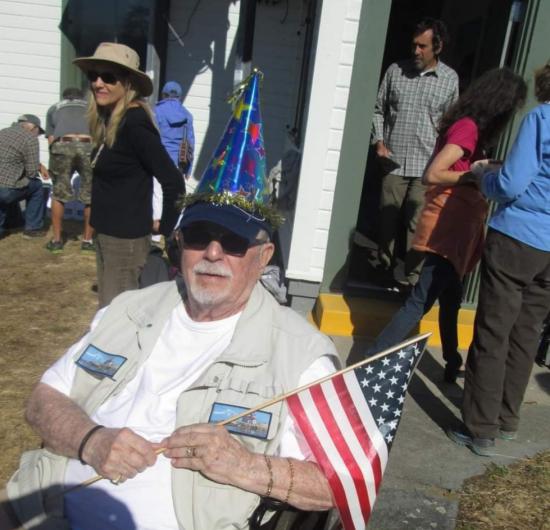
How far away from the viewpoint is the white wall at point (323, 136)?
4465mm

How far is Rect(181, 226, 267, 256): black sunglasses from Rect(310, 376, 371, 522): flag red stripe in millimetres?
594

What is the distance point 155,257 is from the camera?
10.4ft

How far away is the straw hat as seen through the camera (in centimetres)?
329

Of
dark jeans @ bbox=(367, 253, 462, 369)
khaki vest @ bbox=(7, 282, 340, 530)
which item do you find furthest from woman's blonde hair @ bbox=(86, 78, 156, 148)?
dark jeans @ bbox=(367, 253, 462, 369)

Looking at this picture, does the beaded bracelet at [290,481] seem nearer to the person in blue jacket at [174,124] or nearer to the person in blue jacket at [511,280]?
the person in blue jacket at [511,280]

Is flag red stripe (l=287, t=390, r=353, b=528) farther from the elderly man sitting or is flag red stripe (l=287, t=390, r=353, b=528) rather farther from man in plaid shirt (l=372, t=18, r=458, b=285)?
man in plaid shirt (l=372, t=18, r=458, b=285)

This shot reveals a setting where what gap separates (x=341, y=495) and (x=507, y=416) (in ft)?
6.49

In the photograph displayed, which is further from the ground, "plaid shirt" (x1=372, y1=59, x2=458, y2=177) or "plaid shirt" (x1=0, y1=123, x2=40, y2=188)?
"plaid shirt" (x1=372, y1=59, x2=458, y2=177)

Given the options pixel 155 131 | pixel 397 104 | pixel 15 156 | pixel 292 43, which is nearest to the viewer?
pixel 155 131

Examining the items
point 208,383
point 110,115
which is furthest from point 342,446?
point 110,115

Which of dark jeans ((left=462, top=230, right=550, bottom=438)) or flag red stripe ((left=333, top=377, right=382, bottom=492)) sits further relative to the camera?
dark jeans ((left=462, top=230, right=550, bottom=438))

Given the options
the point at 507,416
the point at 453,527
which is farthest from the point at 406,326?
the point at 453,527

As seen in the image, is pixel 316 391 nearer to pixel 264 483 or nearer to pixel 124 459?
pixel 264 483

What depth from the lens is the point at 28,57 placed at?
8.30 meters
